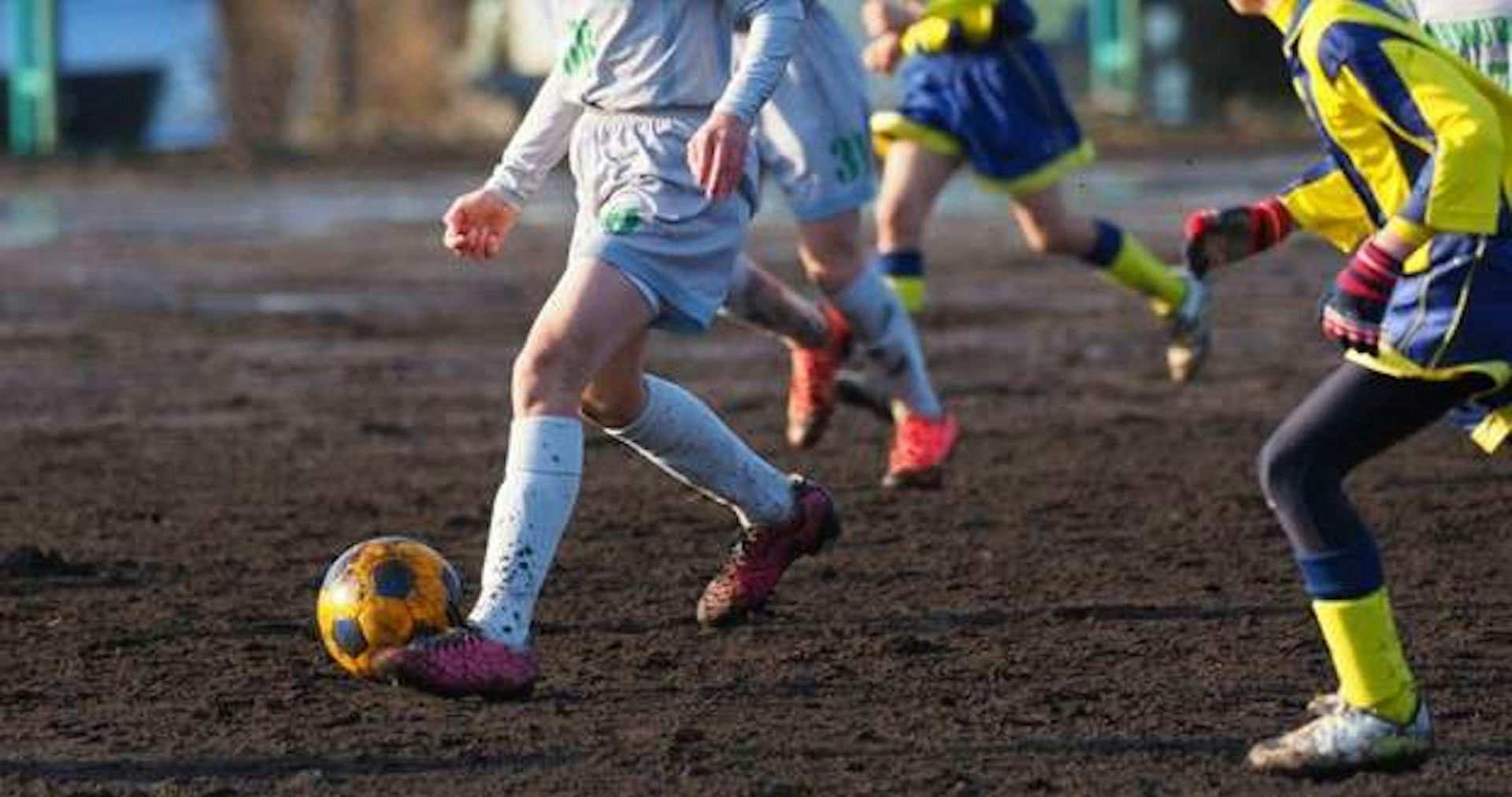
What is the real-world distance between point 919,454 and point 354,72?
24348 mm

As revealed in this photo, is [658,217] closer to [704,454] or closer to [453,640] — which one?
[704,454]

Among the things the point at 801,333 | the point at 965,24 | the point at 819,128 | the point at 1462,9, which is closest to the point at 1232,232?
the point at 1462,9

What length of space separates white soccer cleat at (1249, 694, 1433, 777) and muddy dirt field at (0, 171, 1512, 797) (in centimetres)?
5

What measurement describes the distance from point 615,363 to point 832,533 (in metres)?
0.88

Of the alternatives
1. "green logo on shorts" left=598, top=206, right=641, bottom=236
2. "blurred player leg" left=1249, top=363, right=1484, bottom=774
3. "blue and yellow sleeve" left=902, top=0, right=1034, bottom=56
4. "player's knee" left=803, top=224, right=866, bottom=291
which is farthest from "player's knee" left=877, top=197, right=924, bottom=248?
"blurred player leg" left=1249, top=363, right=1484, bottom=774

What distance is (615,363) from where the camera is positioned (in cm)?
741

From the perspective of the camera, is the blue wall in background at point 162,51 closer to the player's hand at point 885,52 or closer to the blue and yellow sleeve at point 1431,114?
the player's hand at point 885,52

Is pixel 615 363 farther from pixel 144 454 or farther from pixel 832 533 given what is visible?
pixel 144 454

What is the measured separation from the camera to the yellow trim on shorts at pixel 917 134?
11172mm

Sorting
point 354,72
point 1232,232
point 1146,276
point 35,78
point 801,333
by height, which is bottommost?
point 354,72

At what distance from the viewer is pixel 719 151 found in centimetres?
692

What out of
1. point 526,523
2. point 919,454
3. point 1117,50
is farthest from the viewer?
point 1117,50

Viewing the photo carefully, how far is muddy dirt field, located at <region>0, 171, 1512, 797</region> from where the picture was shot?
6449mm

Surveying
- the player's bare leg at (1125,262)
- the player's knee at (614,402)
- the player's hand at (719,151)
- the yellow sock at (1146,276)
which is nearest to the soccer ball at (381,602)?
the player's knee at (614,402)
